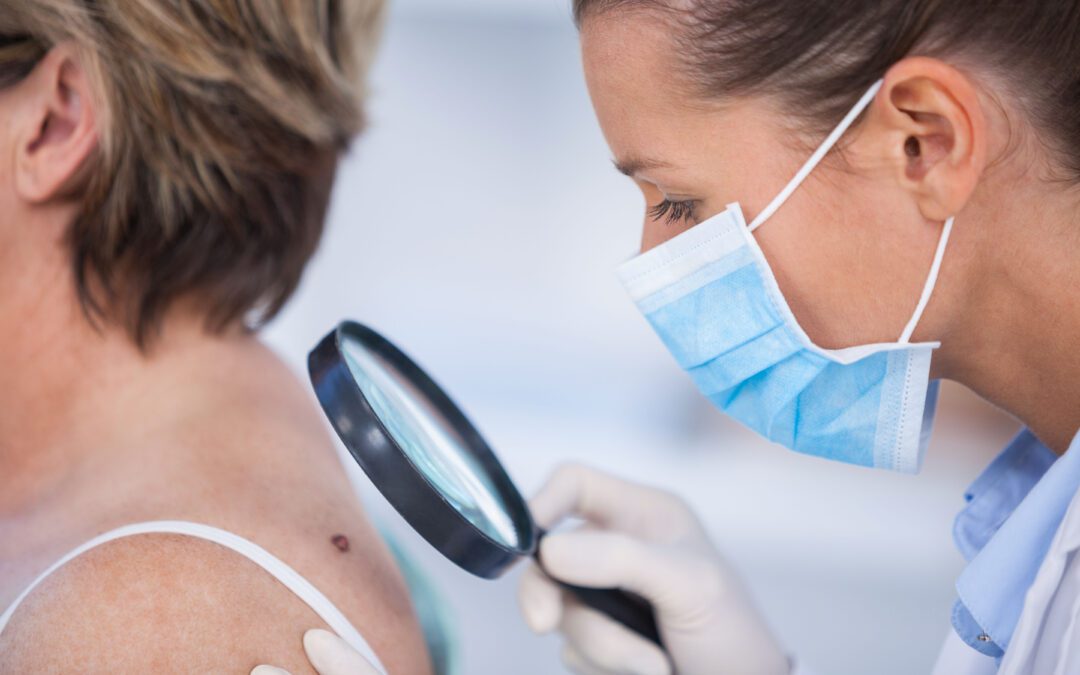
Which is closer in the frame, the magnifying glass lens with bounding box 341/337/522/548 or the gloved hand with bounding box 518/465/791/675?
the magnifying glass lens with bounding box 341/337/522/548

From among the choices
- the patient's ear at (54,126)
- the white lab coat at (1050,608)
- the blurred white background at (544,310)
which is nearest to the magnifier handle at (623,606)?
the white lab coat at (1050,608)

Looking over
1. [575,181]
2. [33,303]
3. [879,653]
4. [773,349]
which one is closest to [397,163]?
[575,181]

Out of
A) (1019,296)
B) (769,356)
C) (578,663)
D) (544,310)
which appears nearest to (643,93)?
(769,356)

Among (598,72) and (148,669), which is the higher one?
(598,72)

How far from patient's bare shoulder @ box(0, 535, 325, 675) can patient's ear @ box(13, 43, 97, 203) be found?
1.47 ft

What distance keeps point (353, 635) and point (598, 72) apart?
60 centimetres

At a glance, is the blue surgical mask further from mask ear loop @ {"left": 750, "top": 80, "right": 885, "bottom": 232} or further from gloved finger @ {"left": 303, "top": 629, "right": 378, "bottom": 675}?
gloved finger @ {"left": 303, "top": 629, "right": 378, "bottom": 675}

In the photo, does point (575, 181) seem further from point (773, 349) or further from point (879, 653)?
point (773, 349)

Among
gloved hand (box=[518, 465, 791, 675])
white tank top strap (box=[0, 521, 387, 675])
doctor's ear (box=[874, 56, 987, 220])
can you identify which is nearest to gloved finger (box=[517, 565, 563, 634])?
gloved hand (box=[518, 465, 791, 675])

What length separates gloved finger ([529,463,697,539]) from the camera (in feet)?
4.47

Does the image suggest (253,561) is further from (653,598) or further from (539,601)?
(653,598)

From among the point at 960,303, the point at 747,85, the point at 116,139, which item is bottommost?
the point at 116,139

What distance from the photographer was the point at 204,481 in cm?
100

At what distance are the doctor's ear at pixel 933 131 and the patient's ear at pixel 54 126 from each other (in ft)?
2.76
